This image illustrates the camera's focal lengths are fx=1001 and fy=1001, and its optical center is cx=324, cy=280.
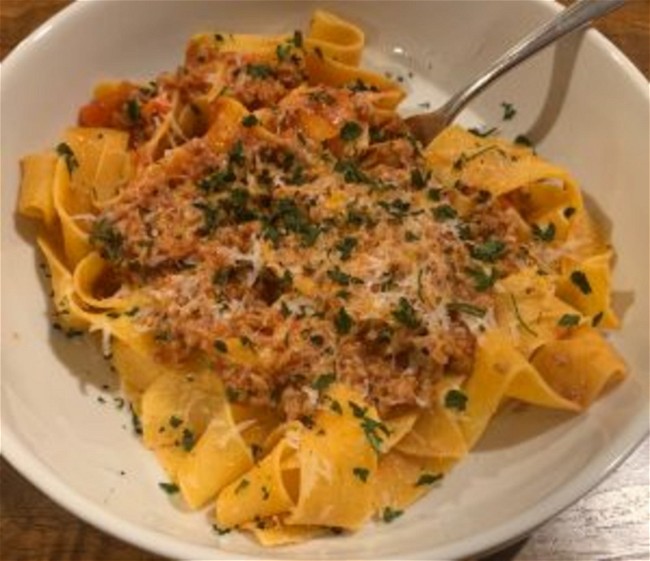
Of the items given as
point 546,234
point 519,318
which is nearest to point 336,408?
point 519,318

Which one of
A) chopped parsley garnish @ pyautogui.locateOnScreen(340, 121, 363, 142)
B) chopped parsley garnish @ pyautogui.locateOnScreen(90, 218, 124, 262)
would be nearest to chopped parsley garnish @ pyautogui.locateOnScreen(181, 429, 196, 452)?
chopped parsley garnish @ pyautogui.locateOnScreen(90, 218, 124, 262)

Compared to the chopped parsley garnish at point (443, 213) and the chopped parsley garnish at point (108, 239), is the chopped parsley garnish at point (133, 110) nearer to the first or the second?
the chopped parsley garnish at point (108, 239)

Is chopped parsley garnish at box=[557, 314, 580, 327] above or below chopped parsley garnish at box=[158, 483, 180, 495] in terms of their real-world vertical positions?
above

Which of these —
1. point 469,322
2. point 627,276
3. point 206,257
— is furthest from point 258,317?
point 627,276

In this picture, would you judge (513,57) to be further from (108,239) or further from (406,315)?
(108,239)

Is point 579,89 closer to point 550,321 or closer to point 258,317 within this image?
point 550,321

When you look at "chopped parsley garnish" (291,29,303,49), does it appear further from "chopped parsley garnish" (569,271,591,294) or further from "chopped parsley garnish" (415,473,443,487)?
"chopped parsley garnish" (415,473,443,487)

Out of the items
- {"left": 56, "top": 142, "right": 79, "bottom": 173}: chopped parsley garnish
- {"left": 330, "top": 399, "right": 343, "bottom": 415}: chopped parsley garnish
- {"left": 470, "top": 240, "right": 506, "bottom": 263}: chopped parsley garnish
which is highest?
{"left": 56, "top": 142, "right": 79, "bottom": 173}: chopped parsley garnish
